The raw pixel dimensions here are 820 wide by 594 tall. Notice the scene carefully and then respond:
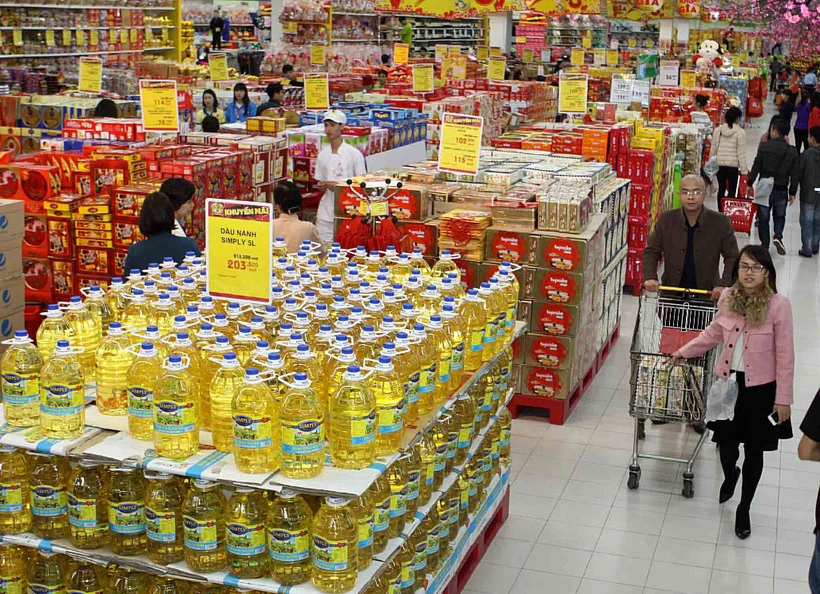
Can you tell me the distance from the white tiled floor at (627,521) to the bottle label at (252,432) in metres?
2.17

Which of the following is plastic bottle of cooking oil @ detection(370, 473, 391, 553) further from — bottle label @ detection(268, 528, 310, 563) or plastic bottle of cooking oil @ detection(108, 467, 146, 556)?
plastic bottle of cooking oil @ detection(108, 467, 146, 556)

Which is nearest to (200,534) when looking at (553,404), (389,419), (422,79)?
(389,419)

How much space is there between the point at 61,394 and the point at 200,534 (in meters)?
0.71

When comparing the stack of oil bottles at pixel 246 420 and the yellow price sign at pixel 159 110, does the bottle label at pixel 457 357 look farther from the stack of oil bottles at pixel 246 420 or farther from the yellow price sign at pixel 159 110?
the yellow price sign at pixel 159 110

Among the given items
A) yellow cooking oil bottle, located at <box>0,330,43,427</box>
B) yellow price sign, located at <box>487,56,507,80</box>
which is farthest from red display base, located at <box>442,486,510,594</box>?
yellow price sign, located at <box>487,56,507,80</box>

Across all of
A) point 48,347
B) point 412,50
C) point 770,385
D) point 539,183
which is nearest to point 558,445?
point 770,385

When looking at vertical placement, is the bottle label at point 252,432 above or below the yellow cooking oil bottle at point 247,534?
above

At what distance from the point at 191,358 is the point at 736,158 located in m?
11.4

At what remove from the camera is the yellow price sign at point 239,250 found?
14.0ft

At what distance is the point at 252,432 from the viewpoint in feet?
11.4

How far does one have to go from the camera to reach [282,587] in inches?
137

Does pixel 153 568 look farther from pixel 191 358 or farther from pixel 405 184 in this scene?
pixel 405 184

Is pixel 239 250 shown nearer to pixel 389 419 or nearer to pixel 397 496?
pixel 389 419

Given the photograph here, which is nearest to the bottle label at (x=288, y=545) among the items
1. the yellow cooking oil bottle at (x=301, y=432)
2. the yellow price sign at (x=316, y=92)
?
the yellow cooking oil bottle at (x=301, y=432)
